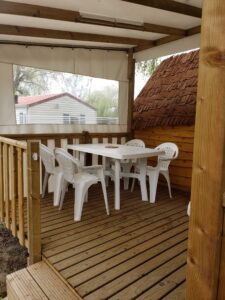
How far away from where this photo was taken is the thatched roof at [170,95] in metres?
4.14

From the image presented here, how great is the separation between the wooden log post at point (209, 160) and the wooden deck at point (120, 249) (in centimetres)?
92

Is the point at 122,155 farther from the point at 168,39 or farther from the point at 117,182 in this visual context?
the point at 168,39

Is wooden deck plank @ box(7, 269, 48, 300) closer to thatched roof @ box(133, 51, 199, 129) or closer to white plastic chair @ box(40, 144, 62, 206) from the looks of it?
white plastic chair @ box(40, 144, 62, 206)

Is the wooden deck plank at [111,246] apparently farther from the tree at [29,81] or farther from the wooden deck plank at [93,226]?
the tree at [29,81]

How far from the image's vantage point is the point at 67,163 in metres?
2.95

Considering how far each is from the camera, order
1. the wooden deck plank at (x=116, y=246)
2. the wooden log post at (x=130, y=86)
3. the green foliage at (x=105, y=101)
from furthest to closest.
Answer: the wooden log post at (x=130, y=86), the green foliage at (x=105, y=101), the wooden deck plank at (x=116, y=246)

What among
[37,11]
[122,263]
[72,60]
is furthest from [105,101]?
[122,263]

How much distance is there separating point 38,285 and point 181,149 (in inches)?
123

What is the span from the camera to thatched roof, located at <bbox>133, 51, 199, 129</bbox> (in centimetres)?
414

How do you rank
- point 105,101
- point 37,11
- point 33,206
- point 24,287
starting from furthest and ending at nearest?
1. point 105,101
2. point 37,11
3. point 33,206
4. point 24,287

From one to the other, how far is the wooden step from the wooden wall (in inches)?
111

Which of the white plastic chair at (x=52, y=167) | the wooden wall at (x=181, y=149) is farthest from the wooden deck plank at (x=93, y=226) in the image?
the wooden wall at (x=181, y=149)

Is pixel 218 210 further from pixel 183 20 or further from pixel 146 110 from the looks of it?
pixel 146 110

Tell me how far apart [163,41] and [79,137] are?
210 cm
